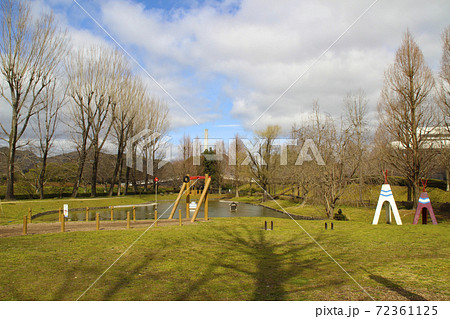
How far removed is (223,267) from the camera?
28.6ft

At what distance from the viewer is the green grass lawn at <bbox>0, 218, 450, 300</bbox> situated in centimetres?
624

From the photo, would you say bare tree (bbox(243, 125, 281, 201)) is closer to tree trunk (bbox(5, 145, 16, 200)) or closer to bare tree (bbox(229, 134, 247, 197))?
bare tree (bbox(229, 134, 247, 197))

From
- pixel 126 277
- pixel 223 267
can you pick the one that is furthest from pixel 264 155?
pixel 126 277

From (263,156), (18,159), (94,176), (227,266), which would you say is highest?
(263,156)

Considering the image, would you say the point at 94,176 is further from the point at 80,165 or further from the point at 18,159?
the point at 18,159

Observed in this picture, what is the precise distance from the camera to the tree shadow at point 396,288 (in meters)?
5.89

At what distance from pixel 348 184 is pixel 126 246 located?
17076mm

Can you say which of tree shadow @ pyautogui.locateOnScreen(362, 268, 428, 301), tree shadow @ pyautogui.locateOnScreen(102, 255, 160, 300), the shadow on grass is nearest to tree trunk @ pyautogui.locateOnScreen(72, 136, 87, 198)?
the shadow on grass

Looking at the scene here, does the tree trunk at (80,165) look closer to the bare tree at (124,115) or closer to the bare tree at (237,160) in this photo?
the bare tree at (124,115)

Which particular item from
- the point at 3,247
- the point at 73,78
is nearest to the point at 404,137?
the point at 3,247

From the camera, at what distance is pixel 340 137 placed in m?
22.6

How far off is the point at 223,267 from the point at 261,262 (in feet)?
5.03

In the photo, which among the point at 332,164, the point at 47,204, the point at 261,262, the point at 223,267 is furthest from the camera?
the point at 47,204

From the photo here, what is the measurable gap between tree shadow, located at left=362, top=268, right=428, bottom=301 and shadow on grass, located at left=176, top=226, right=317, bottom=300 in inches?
70.3
